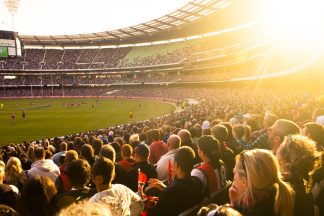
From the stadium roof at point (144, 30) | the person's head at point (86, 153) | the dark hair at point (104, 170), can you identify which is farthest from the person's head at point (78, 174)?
the stadium roof at point (144, 30)

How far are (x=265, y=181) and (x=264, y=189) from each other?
0.09m

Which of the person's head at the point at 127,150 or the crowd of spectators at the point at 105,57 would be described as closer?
the person's head at the point at 127,150

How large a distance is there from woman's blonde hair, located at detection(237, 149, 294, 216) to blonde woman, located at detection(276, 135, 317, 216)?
549 mm

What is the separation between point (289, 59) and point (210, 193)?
31.2m

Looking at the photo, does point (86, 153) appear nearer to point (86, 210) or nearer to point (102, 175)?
point (102, 175)

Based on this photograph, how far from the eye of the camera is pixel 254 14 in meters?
63.3

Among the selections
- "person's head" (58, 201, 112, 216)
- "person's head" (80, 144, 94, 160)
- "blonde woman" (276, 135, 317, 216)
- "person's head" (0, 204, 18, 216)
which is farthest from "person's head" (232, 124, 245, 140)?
"person's head" (58, 201, 112, 216)

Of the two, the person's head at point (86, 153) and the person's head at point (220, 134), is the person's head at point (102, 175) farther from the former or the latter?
the person's head at point (220, 134)

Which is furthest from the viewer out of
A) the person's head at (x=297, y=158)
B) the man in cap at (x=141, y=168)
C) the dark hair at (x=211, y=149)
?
the man in cap at (x=141, y=168)

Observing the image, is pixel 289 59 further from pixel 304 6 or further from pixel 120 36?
pixel 120 36

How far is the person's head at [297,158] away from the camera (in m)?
4.04

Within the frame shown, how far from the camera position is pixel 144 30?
3388 inches

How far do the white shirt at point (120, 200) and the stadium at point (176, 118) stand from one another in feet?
0.08

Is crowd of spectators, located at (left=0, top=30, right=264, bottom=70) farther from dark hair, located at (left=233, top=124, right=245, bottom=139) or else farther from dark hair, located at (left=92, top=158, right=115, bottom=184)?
dark hair, located at (left=92, top=158, right=115, bottom=184)
